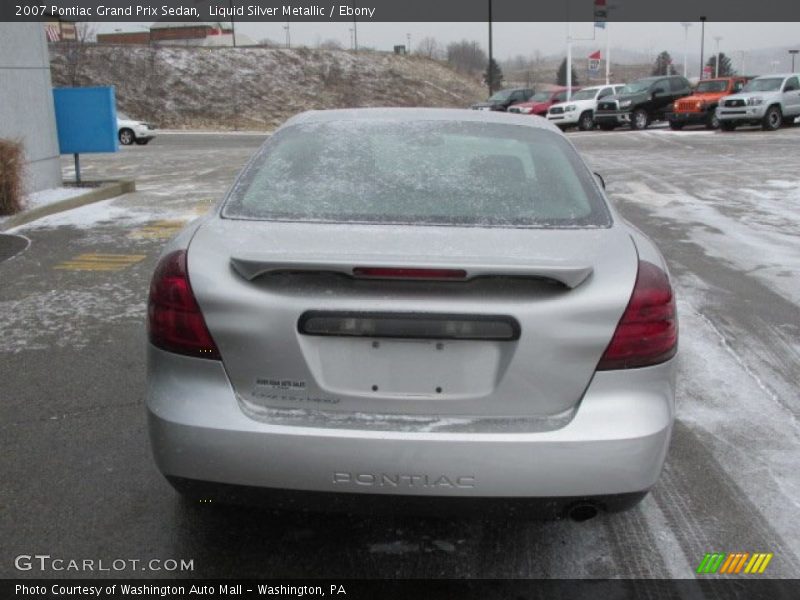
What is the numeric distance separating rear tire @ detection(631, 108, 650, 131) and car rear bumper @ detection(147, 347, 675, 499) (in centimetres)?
3041

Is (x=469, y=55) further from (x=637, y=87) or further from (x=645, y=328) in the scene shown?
(x=645, y=328)

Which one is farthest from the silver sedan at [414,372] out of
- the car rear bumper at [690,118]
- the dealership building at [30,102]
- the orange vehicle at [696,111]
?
the car rear bumper at [690,118]

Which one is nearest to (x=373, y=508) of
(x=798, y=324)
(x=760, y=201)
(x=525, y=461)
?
(x=525, y=461)

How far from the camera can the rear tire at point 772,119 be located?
1081 inches

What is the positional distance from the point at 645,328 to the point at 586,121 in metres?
31.9

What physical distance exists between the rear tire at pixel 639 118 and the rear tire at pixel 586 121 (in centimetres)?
189

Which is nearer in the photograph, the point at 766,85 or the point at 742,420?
the point at 742,420

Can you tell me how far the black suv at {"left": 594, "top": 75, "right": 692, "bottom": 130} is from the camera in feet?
102

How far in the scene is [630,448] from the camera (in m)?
2.61

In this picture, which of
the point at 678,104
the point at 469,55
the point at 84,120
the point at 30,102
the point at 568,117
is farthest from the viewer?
the point at 469,55

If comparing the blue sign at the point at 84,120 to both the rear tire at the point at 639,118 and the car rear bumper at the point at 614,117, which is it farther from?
the rear tire at the point at 639,118

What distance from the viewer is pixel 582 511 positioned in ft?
8.71

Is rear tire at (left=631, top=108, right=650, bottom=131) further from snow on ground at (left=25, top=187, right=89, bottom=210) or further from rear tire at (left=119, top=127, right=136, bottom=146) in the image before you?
snow on ground at (left=25, top=187, right=89, bottom=210)

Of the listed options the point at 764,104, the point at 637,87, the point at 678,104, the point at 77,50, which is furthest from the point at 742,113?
the point at 77,50
